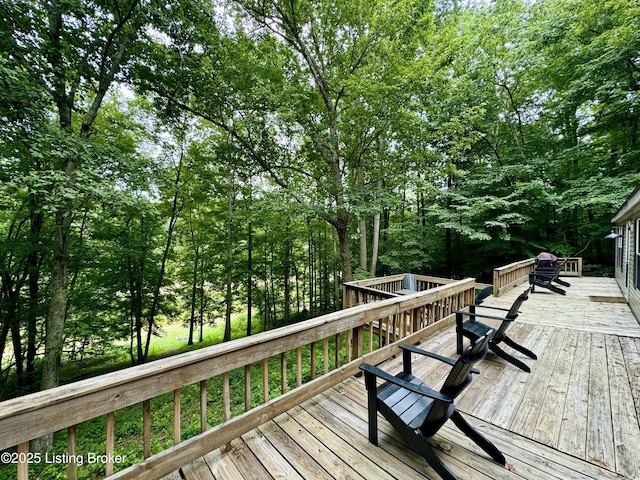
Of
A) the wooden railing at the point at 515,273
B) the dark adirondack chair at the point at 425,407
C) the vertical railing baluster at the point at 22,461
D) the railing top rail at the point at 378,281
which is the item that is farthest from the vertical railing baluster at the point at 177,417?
the wooden railing at the point at 515,273

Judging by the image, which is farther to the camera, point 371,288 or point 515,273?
point 515,273

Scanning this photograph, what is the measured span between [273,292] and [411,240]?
25.1ft

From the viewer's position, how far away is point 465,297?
482 centimetres

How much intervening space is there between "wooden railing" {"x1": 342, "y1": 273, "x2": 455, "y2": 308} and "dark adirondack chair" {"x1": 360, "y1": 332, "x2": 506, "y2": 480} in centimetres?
257

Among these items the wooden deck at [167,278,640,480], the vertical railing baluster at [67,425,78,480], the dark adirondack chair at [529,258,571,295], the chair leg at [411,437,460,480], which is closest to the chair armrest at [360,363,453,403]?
the chair leg at [411,437,460,480]

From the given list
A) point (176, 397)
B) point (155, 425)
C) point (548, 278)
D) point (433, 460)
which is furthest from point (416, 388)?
point (548, 278)

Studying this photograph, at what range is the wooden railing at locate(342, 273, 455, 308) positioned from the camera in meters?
4.80

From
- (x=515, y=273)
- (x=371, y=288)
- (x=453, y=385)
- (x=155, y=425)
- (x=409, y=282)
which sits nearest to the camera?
(x=453, y=385)

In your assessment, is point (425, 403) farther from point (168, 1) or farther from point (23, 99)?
point (168, 1)

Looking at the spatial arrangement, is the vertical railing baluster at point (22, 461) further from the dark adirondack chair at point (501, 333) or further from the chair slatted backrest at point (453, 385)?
the dark adirondack chair at point (501, 333)

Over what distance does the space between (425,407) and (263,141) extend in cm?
681

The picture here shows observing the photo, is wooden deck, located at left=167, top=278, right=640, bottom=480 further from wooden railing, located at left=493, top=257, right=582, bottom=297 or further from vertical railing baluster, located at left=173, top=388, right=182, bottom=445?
wooden railing, located at left=493, top=257, right=582, bottom=297

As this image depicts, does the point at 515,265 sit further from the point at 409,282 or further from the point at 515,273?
the point at 409,282

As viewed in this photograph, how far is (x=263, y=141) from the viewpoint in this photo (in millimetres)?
6832
